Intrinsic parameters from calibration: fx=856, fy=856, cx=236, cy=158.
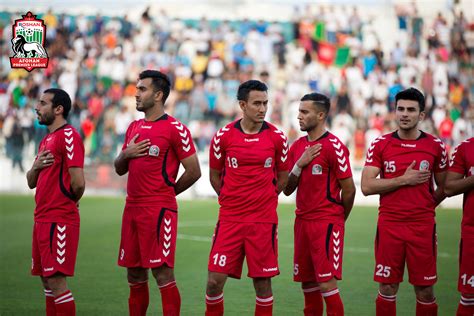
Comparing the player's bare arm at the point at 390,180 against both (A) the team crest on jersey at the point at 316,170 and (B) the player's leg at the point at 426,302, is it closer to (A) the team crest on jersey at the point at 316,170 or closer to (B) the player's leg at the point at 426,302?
(A) the team crest on jersey at the point at 316,170

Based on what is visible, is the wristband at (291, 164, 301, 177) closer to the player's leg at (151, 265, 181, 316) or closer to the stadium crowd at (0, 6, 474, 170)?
the player's leg at (151, 265, 181, 316)

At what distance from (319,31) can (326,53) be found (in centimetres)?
102

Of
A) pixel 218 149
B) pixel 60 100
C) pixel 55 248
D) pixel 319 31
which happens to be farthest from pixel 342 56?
pixel 55 248

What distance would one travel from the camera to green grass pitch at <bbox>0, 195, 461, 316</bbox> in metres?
9.95

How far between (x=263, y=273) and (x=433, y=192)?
1.82m

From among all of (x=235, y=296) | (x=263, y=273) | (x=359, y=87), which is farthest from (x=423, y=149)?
(x=359, y=87)

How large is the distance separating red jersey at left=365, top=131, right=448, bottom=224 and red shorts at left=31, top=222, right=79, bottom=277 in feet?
9.49

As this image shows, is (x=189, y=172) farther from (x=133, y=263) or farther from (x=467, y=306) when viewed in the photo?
(x=467, y=306)

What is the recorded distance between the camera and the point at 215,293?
775 cm

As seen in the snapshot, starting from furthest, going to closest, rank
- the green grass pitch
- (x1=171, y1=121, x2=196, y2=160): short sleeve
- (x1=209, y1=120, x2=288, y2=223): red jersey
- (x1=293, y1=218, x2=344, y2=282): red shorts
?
the green grass pitch < (x1=171, y1=121, x2=196, y2=160): short sleeve < (x1=293, y1=218, x2=344, y2=282): red shorts < (x1=209, y1=120, x2=288, y2=223): red jersey

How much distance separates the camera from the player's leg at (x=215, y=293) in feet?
25.3

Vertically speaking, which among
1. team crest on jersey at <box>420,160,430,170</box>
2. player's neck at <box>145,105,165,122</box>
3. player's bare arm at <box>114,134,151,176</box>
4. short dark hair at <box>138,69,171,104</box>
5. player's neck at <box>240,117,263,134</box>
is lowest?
team crest on jersey at <box>420,160,430,170</box>

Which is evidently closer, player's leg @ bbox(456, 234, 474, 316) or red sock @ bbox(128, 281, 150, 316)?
player's leg @ bbox(456, 234, 474, 316)

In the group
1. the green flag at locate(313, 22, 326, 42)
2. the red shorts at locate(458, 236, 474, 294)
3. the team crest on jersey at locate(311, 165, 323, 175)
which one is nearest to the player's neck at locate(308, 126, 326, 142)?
the team crest on jersey at locate(311, 165, 323, 175)
